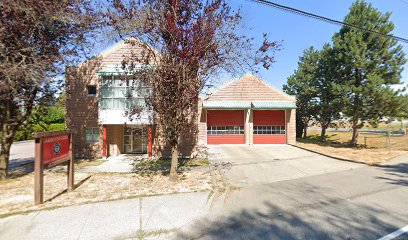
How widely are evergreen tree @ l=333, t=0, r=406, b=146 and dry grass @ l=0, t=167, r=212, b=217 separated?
12.2 m

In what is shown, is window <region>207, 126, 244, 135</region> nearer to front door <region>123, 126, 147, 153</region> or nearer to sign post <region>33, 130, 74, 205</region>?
front door <region>123, 126, 147, 153</region>

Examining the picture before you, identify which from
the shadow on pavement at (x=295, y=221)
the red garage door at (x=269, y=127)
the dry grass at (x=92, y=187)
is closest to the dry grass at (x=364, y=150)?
the red garage door at (x=269, y=127)

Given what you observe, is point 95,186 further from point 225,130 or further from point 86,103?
point 225,130

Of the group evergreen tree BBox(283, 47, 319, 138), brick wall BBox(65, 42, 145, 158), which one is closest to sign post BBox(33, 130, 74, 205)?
brick wall BBox(65, 42, 145, 158)

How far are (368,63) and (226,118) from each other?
10.4 meters

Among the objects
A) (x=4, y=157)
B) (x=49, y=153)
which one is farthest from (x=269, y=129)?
(x=4, y=157)

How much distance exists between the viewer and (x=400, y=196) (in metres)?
5.80

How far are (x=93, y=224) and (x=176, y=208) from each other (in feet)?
5.57

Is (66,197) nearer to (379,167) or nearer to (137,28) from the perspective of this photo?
(137,28)

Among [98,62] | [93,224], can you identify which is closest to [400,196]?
[93,224]

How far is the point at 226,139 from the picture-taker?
18609mm

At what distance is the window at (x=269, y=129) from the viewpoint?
18.7 meters

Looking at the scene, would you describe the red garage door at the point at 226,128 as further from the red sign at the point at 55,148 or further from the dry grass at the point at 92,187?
the red sign at the point at 55,148

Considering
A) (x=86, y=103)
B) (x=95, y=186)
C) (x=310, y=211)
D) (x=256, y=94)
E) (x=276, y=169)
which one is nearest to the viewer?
(x=310, y=211)
